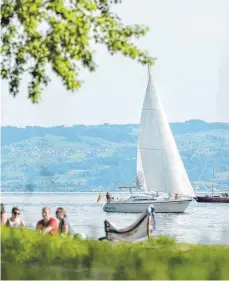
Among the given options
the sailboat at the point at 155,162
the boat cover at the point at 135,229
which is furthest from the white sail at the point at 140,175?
the boat cover at the point at 135,229

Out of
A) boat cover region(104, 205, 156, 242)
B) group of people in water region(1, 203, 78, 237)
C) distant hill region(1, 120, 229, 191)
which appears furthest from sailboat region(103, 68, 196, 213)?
distant hill region(1, 120, 229, 191)

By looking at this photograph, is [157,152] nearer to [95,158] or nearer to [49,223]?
[49,223]

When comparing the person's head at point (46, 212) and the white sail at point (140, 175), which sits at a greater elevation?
the person's head at point (46, 212)

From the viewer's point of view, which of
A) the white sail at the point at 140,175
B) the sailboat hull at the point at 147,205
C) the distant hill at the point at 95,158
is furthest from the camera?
the distant hill at the point at 95,158

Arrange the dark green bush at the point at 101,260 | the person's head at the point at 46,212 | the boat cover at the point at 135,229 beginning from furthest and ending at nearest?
the boat cover at the point at 135,229 < the person's head at the point at 46,212 < the dark green bush at the point at 101,260

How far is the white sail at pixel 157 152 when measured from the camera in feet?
174

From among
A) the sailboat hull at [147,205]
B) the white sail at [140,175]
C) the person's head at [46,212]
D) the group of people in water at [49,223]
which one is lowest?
the sailboat hull at [147,205]

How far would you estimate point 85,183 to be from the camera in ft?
524

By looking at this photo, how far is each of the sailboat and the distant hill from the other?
54.1 metres

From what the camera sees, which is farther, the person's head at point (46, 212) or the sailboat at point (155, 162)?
the sailboat at point (155, 162)

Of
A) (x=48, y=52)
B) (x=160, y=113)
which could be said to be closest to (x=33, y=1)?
(x=48, y=52)

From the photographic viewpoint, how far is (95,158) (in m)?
162

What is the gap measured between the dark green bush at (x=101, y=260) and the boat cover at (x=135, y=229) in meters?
3.27

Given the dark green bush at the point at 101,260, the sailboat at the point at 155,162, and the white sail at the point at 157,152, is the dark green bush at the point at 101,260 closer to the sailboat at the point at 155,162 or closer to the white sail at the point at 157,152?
the sailboat at the point at 155,162
